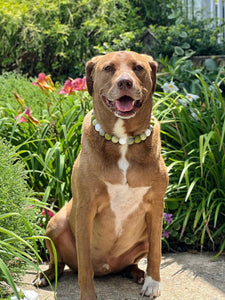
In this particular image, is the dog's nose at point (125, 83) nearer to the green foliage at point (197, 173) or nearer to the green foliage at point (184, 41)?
the green foliage at point (197, 173)

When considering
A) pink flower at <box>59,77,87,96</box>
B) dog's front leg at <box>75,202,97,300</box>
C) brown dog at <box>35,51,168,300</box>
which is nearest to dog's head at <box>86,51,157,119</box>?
brown dog at <box>35,51,168,300</box>

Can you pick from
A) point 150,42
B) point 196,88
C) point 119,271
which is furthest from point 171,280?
point 150,42

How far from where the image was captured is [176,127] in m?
4.47

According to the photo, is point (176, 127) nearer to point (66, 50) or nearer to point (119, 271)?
point (119, 271)

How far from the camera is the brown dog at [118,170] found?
295cm

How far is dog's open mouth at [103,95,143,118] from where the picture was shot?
112 inches

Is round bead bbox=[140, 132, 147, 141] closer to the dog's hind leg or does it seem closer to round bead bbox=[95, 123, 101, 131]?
round bead bbox=[95, 123, 101, 131]

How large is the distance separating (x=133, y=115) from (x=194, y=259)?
1.65 m

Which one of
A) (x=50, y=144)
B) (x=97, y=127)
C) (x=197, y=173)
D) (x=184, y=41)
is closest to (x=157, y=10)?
(x=184, y=41)

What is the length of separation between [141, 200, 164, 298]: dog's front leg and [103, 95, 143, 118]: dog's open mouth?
0.68 metres

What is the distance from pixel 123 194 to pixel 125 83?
700 mm

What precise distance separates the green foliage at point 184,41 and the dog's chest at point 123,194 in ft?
10.8

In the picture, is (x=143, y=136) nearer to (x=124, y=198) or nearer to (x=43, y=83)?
(x=124, y=198)

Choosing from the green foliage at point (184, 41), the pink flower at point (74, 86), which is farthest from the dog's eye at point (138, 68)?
the green foliage at point (184, 41)
